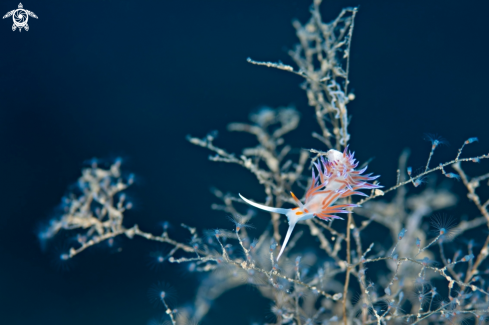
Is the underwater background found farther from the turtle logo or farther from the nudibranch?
the nudibranch

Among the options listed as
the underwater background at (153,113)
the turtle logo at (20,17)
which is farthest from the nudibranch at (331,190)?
the turtle logo at (20,17)

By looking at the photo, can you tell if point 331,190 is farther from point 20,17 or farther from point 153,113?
point 20,17

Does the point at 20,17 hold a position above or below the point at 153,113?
above

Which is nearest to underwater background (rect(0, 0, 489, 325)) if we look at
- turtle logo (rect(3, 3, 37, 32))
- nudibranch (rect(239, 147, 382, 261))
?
turtle logo (rect(3, 3, 37, 32))

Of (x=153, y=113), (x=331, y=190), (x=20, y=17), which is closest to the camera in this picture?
(x=331, y=190)

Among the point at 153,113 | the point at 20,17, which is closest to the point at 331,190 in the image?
the point at 153,113

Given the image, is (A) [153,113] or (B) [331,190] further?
(A) [153,113]

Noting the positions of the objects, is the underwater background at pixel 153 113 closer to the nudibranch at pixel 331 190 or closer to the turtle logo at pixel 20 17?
the turtle logo at pixel 20 17
